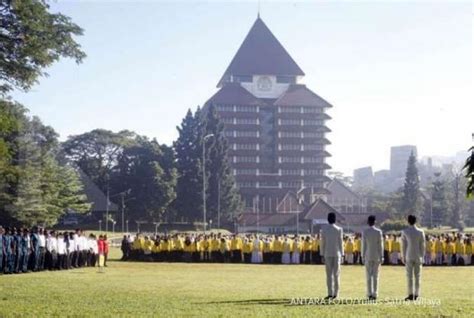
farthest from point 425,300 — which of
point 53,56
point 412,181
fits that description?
point 412,181

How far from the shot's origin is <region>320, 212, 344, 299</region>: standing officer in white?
1332 cm

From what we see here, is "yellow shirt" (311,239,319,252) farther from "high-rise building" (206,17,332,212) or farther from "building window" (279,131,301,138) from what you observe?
"building window" (279,131,301,138)

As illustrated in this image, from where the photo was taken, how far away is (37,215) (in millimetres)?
53938

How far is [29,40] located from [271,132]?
94.1 metres

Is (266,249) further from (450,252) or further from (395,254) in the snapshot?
(450,252)

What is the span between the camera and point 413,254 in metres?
13.4

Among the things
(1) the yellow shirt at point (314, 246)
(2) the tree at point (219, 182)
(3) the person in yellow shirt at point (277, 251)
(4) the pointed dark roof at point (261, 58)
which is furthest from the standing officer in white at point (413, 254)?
(4) the pointed dark roof at point (261, 58)

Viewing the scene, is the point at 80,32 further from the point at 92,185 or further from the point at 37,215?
the point at 92,185

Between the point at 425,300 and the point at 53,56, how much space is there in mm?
19198

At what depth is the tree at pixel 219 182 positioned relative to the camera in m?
88.9

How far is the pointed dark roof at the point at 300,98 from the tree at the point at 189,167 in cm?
3284

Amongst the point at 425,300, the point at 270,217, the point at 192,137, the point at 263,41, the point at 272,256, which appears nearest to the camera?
the point at 425,300

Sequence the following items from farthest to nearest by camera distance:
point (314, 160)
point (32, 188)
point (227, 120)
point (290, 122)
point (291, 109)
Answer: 1. point (290, 122)
2. point (291, 109)
3. point (314, 160)
4. point (227, 120)
5. point (32, 188)

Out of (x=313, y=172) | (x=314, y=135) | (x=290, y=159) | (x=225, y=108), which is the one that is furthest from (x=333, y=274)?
(x=314, y=135)
